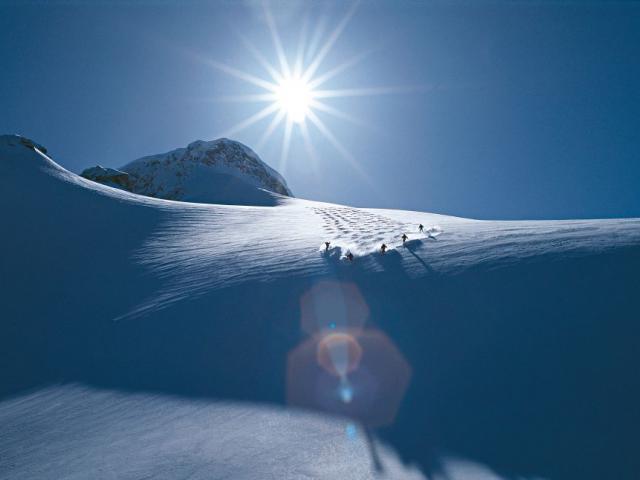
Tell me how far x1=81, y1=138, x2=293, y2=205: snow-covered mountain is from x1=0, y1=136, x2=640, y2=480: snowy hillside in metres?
21.7

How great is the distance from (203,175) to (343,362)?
4071 centimetres

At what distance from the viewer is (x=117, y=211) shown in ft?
35.8

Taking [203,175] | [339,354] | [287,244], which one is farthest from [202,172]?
[339,354]

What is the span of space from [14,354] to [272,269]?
3950mm

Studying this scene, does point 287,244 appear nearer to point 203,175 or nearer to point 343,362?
point 343,362

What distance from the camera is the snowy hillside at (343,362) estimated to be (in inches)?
93.4

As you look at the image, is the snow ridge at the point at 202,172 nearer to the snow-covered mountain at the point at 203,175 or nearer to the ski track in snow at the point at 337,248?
the snow-covered mountain at the point at 203,175

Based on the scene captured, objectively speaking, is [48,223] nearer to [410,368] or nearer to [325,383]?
[325,383]

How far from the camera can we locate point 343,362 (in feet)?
11.4

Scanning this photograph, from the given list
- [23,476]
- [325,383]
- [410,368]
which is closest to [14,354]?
[23,476]

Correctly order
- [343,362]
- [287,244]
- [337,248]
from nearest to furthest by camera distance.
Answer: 1. [343,362]
2. [337,248]
3. [287,244]

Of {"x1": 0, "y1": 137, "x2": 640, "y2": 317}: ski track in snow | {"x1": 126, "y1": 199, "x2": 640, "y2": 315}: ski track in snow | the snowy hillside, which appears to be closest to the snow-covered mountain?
{"x1": 0, "y1": 137, "x2": 640, "y2": 317}: ski track in snow

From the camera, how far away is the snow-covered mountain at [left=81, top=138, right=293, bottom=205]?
31778mm

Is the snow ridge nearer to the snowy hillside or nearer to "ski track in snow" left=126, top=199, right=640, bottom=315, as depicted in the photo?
"ski track in snow" left=126, top=199, right=640, bottom=315
